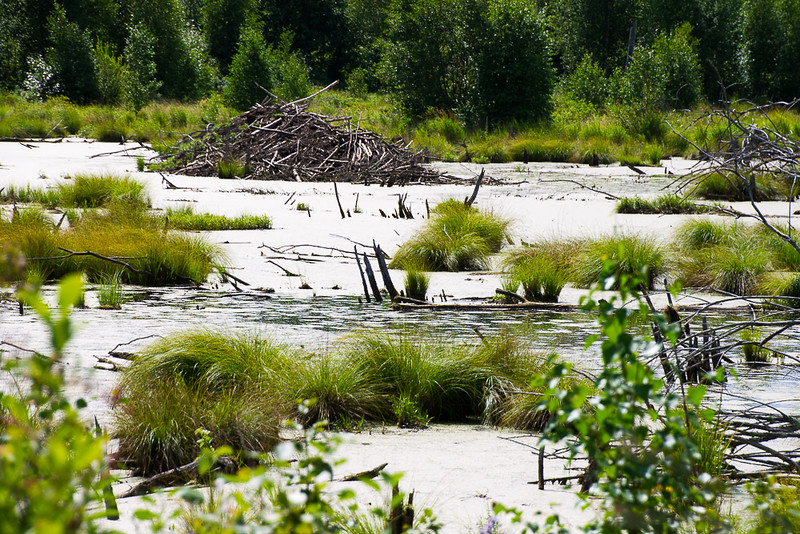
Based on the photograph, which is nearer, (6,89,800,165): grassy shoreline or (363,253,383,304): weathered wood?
(363,253,383,304): weathered wood

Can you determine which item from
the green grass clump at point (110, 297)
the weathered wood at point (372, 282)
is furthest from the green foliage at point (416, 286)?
the green grass clump at point (110, 297)

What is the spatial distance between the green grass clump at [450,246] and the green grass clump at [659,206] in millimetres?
3443

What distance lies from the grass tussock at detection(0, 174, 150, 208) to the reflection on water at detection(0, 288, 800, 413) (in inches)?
206

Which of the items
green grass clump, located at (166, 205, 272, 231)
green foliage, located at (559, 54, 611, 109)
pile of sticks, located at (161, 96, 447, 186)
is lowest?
green grass clump, located at (166, 205, 272, 231)

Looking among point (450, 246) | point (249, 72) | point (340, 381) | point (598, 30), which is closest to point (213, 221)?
point (450, 246)

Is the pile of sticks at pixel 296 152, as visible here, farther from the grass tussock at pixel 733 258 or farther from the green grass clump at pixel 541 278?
the green grass clump at pixel 541 278

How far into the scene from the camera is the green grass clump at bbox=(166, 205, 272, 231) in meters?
11.6

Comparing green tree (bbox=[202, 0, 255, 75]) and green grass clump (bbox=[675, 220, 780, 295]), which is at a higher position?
green tree (bbox=[202, 0, 255, 75])

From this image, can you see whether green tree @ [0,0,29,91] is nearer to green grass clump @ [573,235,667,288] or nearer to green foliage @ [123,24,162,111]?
green foliage @ [123,24,162,111]

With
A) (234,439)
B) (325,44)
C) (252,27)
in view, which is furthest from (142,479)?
(325,44)

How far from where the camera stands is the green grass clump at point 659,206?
1312 cm

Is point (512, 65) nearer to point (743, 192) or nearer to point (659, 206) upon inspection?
point (743, 192)

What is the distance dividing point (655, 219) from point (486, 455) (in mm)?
9218

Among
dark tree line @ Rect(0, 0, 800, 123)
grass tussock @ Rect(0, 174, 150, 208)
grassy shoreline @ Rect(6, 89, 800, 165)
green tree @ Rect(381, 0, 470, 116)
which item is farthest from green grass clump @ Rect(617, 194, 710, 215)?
green tree @ Rect(381, 0, 470, 116)
